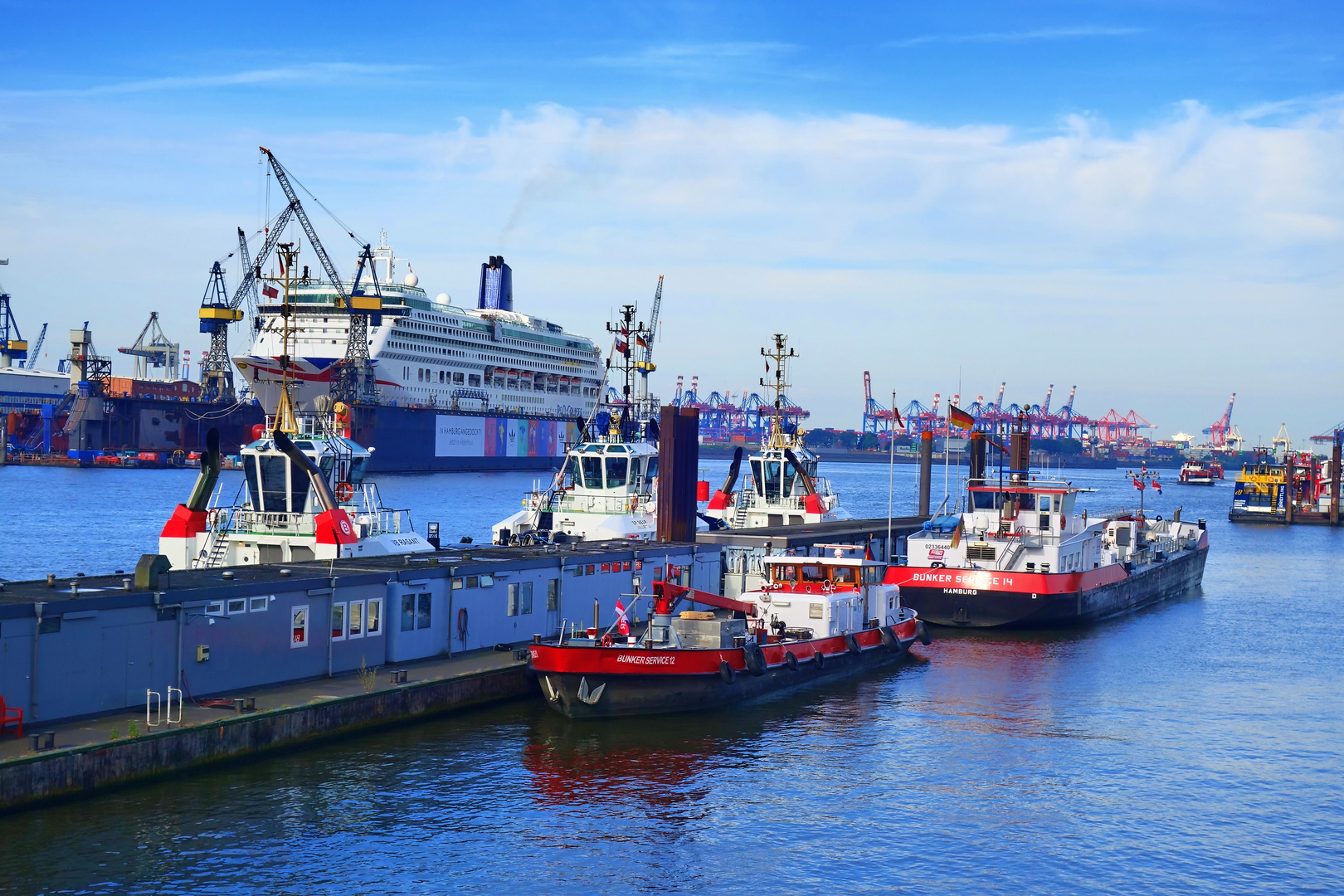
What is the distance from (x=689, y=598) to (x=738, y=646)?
3.14 meters

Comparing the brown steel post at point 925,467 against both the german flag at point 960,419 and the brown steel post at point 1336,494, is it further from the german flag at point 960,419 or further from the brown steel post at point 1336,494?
the brown steel post at point 1336,494

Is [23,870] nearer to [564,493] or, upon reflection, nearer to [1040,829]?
[1040,829]

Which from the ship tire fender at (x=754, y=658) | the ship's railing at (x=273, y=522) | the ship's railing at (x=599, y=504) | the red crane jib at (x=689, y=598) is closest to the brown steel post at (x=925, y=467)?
the ship's railing at (x=599, y=504)

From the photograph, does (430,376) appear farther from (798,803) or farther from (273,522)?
(798,803)

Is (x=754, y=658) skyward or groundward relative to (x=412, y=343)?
groundward

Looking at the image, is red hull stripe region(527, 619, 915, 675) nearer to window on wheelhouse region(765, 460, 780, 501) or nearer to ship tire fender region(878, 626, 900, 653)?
ship tire fender region(878, 626, 900, 653)

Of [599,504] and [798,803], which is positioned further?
[599,504]

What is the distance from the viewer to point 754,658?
32.4 meters

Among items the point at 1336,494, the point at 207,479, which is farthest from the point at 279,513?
the point at 1336,494

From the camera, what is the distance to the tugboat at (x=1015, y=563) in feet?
164

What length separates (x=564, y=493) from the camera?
52500 millimetres

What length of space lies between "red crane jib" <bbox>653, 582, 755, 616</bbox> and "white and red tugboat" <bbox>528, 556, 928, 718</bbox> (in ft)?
0.12

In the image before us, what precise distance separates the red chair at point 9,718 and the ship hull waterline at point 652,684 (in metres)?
11.1

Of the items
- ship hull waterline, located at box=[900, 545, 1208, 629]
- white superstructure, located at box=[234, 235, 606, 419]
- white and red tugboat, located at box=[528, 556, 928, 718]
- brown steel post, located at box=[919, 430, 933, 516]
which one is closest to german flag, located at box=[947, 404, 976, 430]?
brown steel post, located at box=[919, 430, 933, 516]
